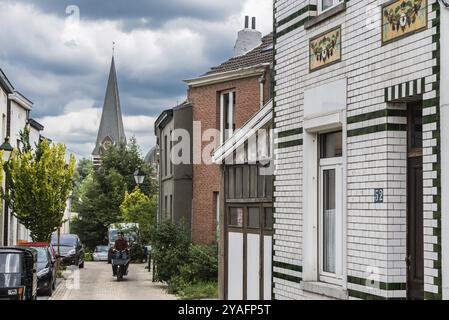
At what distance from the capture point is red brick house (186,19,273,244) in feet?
77.1

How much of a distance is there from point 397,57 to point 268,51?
1585 cm

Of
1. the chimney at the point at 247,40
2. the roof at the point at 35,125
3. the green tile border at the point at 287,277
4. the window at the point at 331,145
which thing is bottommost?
the green tile border at the point at 287,277

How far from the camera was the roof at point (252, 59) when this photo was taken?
77.8ft

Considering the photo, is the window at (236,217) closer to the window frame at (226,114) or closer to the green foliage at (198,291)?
the green foliage at (198,291)

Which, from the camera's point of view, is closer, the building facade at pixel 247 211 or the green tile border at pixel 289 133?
the green tile border at pixel 289 133

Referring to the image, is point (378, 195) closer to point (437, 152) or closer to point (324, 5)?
point (437, 152)

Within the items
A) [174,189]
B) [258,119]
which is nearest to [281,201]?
[258,119]

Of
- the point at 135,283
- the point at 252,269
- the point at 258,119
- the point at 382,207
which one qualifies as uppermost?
the point at 258,119

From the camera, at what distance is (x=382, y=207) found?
8.34 meters

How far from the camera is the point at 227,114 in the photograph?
2569 cm

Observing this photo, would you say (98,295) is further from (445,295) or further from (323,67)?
(445,295)

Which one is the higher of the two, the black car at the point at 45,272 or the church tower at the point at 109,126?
the church tower at the point at 109,126

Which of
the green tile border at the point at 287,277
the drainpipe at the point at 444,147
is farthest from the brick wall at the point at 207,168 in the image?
the drainpipe at the point at 444,147

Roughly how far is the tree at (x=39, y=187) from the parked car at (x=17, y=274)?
1244cm
